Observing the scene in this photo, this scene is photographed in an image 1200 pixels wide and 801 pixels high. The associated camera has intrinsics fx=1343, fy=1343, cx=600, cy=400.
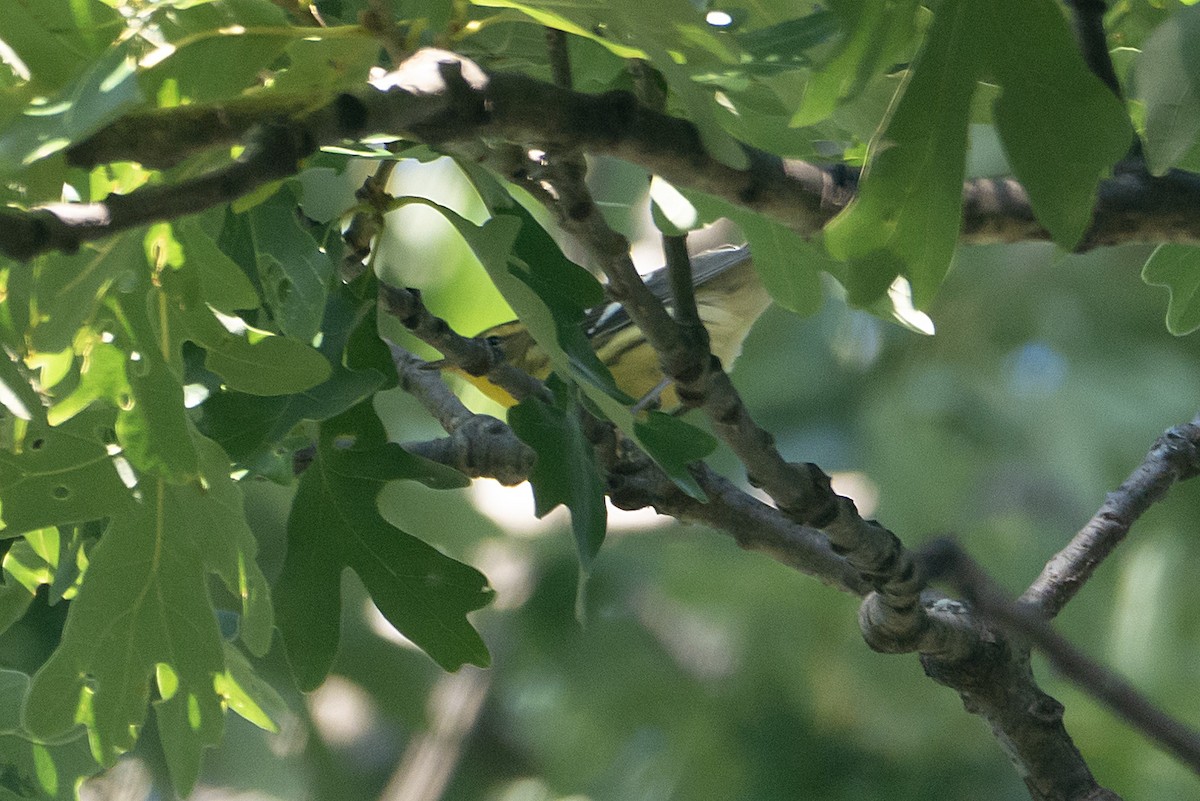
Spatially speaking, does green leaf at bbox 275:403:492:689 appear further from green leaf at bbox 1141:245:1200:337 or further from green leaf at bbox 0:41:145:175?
green leaf at bbox 1141:245:1200:337

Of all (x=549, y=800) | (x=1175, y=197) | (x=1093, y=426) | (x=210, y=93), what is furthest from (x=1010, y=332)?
(x=210, y=93)

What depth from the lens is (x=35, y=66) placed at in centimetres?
99

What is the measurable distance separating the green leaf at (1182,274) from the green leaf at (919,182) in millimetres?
539

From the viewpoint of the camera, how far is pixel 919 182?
1.00 metres

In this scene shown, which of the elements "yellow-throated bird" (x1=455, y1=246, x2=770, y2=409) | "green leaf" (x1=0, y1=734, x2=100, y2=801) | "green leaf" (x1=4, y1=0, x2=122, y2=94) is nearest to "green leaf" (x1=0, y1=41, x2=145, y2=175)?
"green leaf" (x1=4, y1=0, x2=122, y2=94)

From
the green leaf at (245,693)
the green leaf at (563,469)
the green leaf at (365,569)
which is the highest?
Answer: the green leaf at (563,469)

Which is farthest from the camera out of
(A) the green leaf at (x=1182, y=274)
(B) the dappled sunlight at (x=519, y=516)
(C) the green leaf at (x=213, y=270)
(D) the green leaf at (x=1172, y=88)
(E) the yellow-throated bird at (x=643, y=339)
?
(B) the dappled sunlight at (x=519, y=516)

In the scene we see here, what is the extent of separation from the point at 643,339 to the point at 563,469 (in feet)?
6.43

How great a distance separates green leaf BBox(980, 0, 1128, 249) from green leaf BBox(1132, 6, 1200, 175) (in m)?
0.02

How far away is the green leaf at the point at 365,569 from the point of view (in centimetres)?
146

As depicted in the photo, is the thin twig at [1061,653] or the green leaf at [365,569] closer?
the thin twig at [1061,653]

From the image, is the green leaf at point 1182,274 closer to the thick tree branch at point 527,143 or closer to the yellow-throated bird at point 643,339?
the thick tree branch at point 527,143

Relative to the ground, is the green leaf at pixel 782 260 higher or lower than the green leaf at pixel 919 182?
lower

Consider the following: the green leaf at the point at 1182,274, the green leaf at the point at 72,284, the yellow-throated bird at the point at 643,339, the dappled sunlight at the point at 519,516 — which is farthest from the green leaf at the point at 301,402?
the dappled sunlight at the point at 519,516
